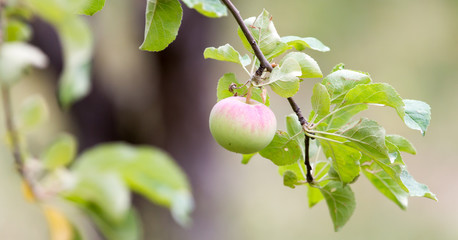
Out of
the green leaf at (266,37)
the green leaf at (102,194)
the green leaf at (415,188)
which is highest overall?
the green leaf at (266,37)

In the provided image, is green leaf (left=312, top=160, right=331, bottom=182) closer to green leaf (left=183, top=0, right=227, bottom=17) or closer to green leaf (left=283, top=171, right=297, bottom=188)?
green leaf (left=283, top=171, right=297, bottom=188)

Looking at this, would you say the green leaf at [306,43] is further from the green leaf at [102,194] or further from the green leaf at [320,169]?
the green leaf at [102,194]

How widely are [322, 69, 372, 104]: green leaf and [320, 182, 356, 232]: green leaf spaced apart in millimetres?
101

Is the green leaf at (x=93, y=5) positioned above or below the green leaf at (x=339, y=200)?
above

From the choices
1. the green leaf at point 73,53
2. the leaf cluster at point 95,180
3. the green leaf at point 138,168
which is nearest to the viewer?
the green leaf at point 73,53

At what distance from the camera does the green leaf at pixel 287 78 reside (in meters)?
0.45

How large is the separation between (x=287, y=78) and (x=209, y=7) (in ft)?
0.30

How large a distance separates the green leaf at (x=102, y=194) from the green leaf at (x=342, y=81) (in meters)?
0.36

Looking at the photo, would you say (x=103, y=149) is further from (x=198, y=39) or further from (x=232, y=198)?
(x=232, y=198)

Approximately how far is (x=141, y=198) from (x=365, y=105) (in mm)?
2128

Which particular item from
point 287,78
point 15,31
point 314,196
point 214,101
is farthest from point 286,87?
point 214,101

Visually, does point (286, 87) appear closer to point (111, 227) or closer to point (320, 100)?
point (320, 100)

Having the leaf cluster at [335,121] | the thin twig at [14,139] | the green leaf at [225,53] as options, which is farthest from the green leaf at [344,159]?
the thin twig at [14,139]

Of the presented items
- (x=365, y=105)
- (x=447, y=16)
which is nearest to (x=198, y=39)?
(x=365, y=105)
